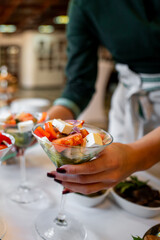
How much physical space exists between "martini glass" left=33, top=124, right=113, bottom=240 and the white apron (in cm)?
61

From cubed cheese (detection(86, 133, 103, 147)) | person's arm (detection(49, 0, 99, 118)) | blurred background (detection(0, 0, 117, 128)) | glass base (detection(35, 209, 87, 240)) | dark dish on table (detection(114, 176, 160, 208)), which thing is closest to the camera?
cubed cheese (detection(86, 133, 103, 147))

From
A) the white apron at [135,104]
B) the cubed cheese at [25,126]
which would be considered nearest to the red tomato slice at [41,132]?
the cubed cheese at [25,126]

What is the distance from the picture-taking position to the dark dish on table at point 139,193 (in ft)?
2.70

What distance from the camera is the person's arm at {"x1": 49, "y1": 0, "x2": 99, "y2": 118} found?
4.12 ft

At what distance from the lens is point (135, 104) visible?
1.35 m

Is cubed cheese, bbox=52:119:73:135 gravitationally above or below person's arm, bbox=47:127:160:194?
above

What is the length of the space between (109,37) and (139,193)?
73cm

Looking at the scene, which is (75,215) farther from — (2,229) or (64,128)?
(64,128)

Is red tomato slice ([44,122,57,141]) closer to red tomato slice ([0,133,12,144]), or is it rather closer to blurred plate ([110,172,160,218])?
red tomato slice ([0,133,12,144])

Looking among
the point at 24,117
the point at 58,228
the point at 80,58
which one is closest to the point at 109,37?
the point at 80,58

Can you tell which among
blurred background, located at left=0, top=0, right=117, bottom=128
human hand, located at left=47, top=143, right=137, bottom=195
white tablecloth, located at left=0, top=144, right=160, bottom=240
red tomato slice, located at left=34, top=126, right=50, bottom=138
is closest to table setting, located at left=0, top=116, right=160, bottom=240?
white tablecloth, located at left=0, top=144, right=160, bottom=240

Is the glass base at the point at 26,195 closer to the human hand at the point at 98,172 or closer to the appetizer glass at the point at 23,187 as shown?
the appetizer glass at the point at 23,187

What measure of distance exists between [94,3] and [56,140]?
0.83 metres

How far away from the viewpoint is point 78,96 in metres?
1.30
